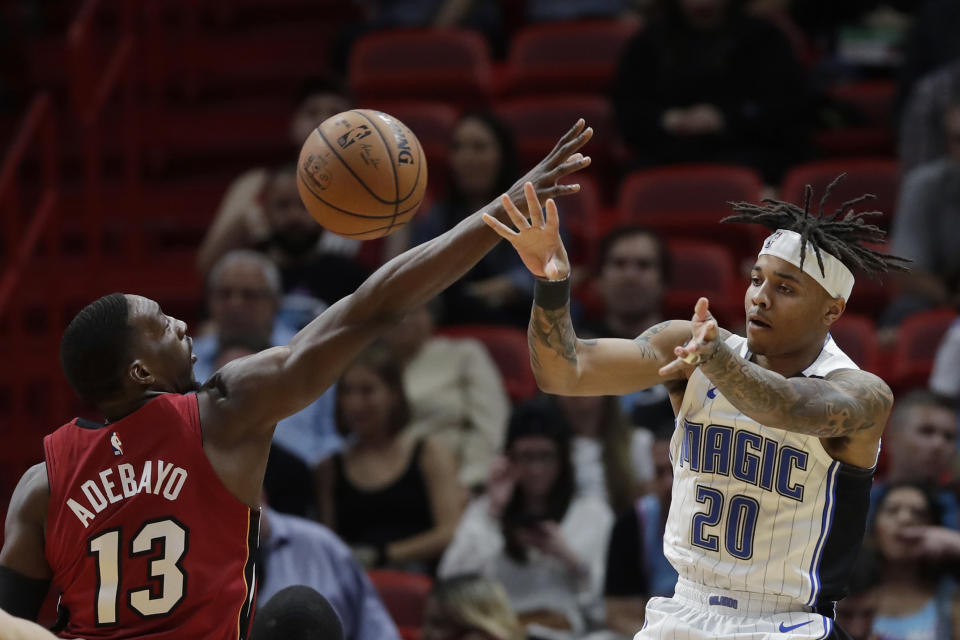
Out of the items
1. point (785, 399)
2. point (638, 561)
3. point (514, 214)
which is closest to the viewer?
point (785, 399)

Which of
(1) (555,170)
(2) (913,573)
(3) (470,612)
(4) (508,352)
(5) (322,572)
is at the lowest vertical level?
(3) (470,612)

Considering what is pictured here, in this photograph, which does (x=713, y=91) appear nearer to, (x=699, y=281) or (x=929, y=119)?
(x=929, y=119)

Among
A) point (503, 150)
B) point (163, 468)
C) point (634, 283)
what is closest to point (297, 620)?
point (163, 468)

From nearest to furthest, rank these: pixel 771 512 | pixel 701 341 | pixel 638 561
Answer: pixel 701 341, pixel 771 512, pixel 638 561

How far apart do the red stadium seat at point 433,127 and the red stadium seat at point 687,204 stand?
131cm

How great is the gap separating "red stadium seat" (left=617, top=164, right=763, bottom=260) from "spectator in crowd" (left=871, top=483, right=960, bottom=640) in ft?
9.46

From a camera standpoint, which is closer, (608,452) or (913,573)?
(913,573)

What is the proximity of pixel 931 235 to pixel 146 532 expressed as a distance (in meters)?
5.55

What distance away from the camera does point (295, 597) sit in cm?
447

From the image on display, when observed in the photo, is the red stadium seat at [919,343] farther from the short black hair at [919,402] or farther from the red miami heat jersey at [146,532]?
the red miami heat jersey at [146,532]

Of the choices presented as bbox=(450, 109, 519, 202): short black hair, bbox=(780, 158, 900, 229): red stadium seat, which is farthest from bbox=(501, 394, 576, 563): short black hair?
→ bbox=(780, 158, 900, 229): red stadium seat

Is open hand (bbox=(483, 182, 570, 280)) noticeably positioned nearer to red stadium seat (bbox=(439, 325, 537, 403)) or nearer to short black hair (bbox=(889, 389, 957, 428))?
short black hair (bbox=(889, 389, 957, 428))

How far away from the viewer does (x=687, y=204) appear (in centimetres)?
916

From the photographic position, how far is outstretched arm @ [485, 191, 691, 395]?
435 cm
